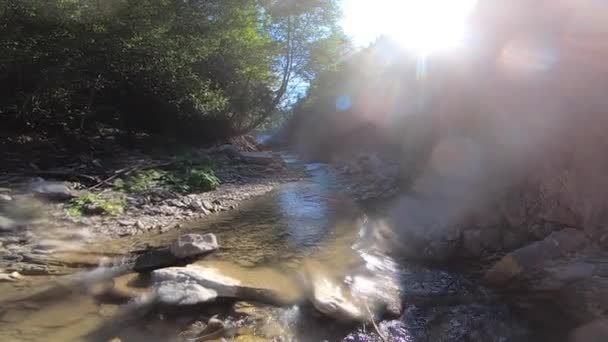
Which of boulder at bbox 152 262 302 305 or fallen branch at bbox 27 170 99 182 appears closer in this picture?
boulder at bbox 152 262 302 305

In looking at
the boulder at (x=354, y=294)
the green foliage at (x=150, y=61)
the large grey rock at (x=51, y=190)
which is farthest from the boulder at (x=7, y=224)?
the boulder at (x=354, y=294)

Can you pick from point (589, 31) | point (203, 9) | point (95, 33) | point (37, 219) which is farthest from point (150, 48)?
point (589, 31)

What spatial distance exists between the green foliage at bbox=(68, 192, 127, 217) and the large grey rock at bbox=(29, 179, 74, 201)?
31 centimetres

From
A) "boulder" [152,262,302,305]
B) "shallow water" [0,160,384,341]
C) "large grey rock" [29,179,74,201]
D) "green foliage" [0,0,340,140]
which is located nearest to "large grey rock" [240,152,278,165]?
"green foliage" [0,0,340,140]

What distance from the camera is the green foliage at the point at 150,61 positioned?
400 inches

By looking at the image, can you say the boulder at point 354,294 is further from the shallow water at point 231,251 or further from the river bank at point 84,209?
the river bank at point 84,209

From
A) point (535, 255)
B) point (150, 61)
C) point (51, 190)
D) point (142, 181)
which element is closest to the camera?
point (535, 255)

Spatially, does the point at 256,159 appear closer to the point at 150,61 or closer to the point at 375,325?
the point at 150,61

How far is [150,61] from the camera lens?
12828mm

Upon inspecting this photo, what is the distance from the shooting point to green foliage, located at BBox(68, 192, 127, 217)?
313 inches

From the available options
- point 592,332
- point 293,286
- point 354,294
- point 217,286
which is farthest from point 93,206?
point 592,332

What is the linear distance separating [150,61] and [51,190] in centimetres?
616

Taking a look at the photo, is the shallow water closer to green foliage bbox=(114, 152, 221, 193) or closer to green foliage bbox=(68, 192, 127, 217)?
green foliage bbox=(68, 192, 127, 217)

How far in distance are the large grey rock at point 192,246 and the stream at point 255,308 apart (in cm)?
A: 17
